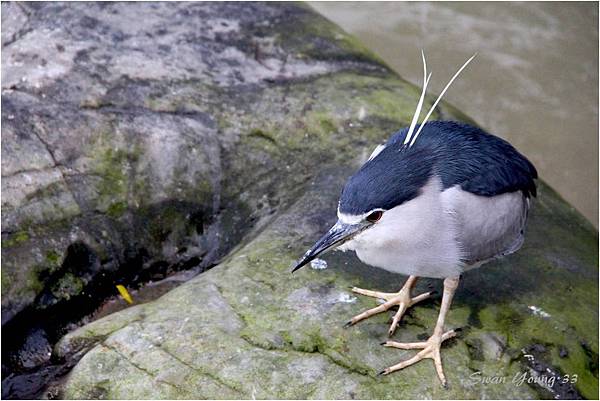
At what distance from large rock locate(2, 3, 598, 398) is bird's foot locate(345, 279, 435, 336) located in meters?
0.05

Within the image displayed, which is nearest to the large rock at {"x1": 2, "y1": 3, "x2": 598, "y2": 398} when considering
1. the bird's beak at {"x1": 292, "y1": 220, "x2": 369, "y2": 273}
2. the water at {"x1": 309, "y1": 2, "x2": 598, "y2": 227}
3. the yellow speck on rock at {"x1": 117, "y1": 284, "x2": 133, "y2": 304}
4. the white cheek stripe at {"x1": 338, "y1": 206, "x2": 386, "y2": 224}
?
the yellow speck on rock at {"x1": 117, "y1": 284, "x2": 133, "y2": 304}

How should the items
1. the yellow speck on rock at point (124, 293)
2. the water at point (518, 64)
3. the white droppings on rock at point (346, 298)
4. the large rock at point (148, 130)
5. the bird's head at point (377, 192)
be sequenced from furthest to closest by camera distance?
the water at point (518, 64) < the yellow speck on rock at point (124, 293) < the large rock at point (148, 130) < the white droppings on rock at point (346, 298) < the bird's head at point (377, 192)

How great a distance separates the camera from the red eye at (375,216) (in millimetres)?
2535

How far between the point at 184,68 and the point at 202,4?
29.7 inches

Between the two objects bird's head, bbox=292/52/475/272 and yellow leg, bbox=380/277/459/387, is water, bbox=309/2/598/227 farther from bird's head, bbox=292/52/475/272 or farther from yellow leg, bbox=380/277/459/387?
bird's head, bbox=292/52/475/272

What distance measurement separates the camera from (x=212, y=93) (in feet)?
13.2

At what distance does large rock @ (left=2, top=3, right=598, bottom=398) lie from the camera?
2773mm

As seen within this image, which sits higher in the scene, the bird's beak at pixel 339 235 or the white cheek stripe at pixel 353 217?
the white cheek stripe at pixel 353 217

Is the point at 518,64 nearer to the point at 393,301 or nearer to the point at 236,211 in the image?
the point at 236,211

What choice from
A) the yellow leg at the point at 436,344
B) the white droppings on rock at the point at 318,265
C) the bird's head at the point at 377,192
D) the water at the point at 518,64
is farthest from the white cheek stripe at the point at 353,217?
the water at the point at 518,64

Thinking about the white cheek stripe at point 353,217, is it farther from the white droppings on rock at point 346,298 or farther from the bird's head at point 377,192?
the white droppings on rock at point 346,298

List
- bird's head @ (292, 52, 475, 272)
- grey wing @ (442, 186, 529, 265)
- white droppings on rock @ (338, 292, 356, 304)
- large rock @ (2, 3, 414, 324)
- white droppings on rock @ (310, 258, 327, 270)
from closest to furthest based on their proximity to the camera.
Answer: bird's head @ (292, 52, 475, 272), grey wing @ (442, 186, 529, 265), white droppings on rock @ (338, 292, 356, 304), white droppings on rock @ (310, 258, 327, 270), large rock @ (2, 3, 414, 324)

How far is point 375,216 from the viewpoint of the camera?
255 cm

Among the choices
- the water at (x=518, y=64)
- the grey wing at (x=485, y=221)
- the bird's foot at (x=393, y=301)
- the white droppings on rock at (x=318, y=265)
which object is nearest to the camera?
the grey wing at (x=485, y=221)
